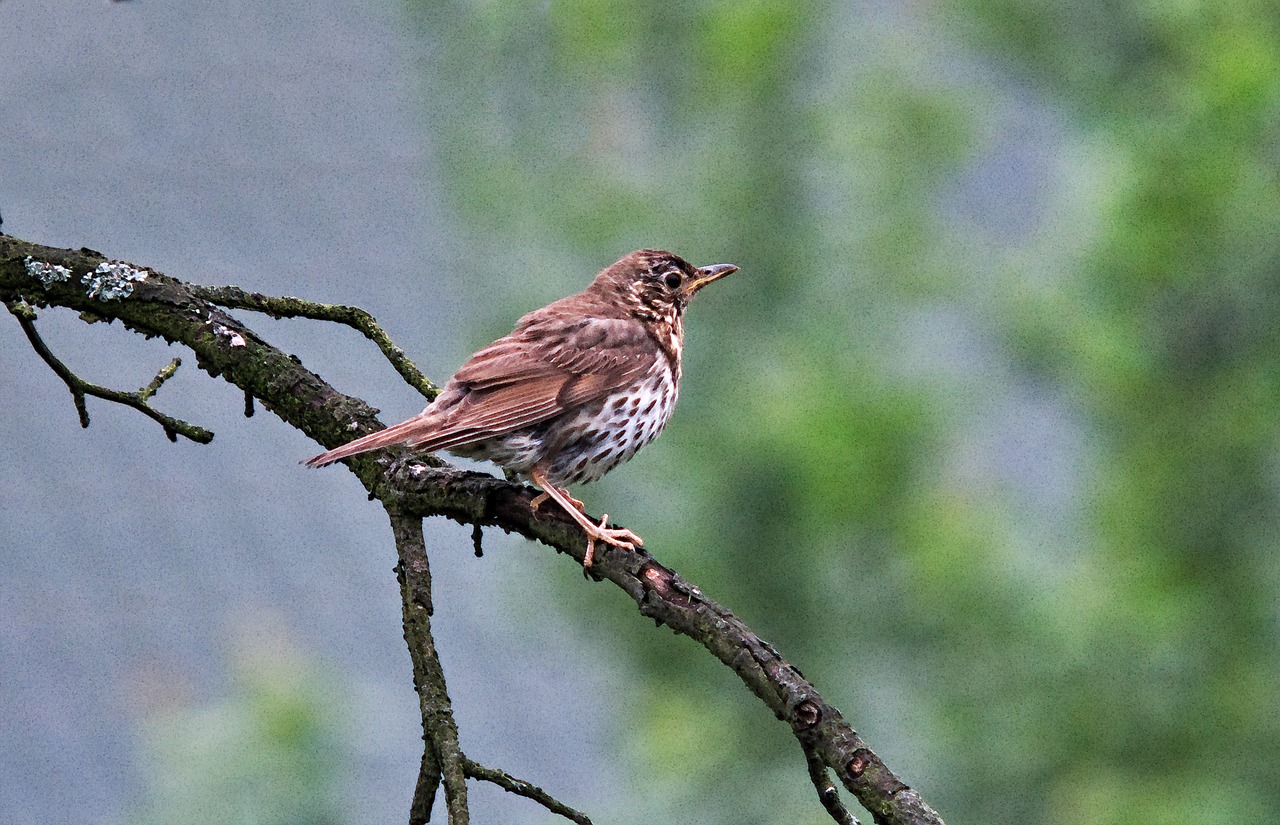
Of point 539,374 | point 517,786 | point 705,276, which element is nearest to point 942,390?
point 705,276

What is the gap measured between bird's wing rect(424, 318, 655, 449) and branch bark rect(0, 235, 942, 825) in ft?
Result: 1.09

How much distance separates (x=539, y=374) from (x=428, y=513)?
1065mm

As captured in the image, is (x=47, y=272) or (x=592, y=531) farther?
(x=47, y=272)

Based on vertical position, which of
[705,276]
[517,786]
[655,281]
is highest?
[705,276]

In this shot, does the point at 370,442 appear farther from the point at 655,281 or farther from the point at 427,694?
the point at 655,281

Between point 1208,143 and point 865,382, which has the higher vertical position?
point 1208,143

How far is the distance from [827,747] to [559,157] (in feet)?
31.4

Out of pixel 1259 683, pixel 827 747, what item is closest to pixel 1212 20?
pixel 1259 683

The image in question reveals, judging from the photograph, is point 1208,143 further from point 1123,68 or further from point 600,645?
point 600,645

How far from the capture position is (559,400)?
4.77 metres

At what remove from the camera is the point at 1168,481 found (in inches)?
415

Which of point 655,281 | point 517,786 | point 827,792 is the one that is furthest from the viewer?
point 655,281

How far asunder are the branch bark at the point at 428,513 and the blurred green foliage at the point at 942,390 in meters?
5.22

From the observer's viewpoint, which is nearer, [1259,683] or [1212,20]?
[1259,683]
